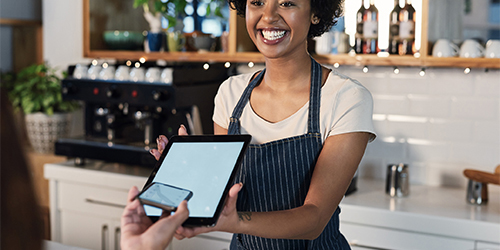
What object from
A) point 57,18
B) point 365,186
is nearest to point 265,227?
point 365,186

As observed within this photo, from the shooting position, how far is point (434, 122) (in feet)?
8.56

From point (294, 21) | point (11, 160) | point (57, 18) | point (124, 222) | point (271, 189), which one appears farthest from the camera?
point (57, 18)

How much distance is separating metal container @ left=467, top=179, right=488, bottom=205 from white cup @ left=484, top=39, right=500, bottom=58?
56 centimetres

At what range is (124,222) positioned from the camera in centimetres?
89

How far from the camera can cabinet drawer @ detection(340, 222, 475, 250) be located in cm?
207

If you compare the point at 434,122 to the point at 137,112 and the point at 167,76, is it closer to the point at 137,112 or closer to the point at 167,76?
the point at 167,76

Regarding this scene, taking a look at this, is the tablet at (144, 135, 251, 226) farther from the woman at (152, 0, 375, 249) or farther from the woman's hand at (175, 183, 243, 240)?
the woman at (152, 0, 375, 249)

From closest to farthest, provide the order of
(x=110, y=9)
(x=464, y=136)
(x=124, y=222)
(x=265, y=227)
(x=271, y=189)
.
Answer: (x=124, y=222)
(x=265, y=227)
(x=271, y=189)
(x=464, y=136)
(x=110, y=9)

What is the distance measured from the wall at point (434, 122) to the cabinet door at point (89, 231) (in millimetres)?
1350

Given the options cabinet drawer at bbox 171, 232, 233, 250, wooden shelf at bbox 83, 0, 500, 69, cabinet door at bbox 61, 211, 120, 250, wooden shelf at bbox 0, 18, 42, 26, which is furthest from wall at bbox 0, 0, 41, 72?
cabinet drawer at bbox 171, 232, 233, 250

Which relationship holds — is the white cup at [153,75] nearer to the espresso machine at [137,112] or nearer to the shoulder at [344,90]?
the espresso machine at [137,112]

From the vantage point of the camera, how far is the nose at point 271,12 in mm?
1227

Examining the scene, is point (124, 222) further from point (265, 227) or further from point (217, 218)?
point (265, 227)

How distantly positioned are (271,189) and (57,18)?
267 cm
